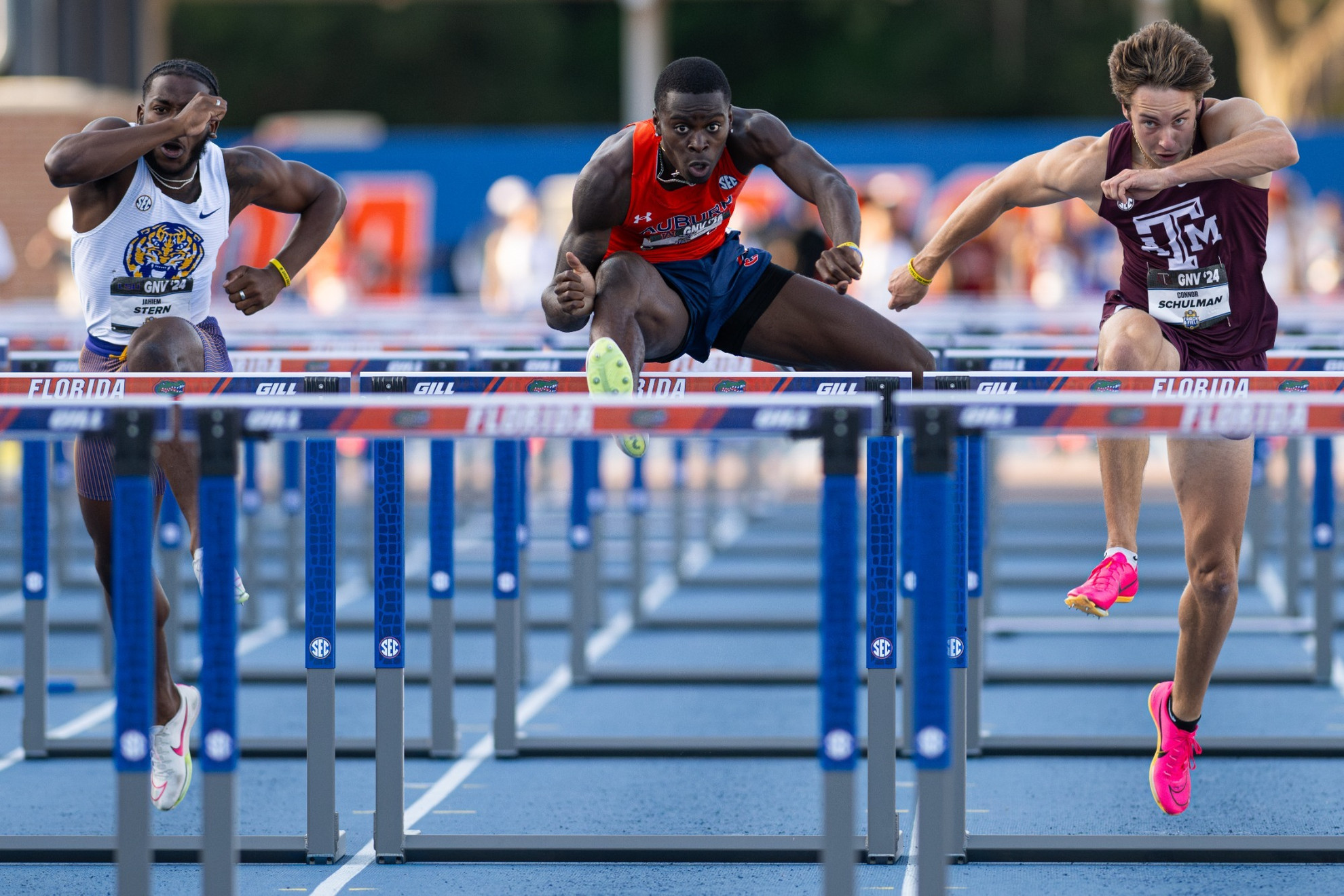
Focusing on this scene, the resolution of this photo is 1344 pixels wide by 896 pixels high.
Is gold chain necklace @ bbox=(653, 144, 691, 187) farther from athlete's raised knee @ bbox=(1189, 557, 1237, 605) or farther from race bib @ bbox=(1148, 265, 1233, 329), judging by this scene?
athlete's raised knee @ bbox=(1189, 557, 1237, 605)

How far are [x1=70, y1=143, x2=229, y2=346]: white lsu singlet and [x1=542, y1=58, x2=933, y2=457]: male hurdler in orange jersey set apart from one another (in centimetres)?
106

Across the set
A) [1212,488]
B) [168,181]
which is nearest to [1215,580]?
[1212,488]

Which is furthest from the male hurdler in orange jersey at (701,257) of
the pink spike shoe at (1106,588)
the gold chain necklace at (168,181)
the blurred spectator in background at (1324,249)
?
the blurred spectator in background at (1324,249)

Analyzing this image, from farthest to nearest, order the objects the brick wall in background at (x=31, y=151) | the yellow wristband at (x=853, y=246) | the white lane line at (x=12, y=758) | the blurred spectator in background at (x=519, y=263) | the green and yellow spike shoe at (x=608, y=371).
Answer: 1. the brick wall in background at (x=31, y=151)
2. the blurred spectator in background at (x=519, y=263)
3. the white lane line at (x=12, y=758)
4. the yellow wristband at (x=853, y=246)
5. the green and yellow spike shoe at (x=608, y=371)

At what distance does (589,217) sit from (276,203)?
1.12 m

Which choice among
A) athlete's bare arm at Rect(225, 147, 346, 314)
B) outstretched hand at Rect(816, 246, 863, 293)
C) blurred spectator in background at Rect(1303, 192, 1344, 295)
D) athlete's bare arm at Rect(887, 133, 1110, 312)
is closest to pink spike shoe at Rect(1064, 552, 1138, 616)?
athlete's bare arm at Rect(887, 133, 1110, 312)

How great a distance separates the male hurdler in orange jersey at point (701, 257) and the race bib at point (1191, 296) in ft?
2.35

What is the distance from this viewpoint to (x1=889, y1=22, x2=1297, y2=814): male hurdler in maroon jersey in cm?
491

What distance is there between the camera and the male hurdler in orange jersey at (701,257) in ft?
17.1

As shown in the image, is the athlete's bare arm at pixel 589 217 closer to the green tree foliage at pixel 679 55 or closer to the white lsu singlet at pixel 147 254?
the white lsu singlet at pixel 147 254

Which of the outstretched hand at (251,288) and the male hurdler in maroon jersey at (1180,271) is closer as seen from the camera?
the male hurdler in maroon jersey at (1180,271)

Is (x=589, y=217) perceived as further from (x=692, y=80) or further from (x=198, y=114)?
(x=198, y=114)

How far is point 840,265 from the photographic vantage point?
5.19 m

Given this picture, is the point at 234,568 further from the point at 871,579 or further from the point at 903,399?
the point at 871,579
